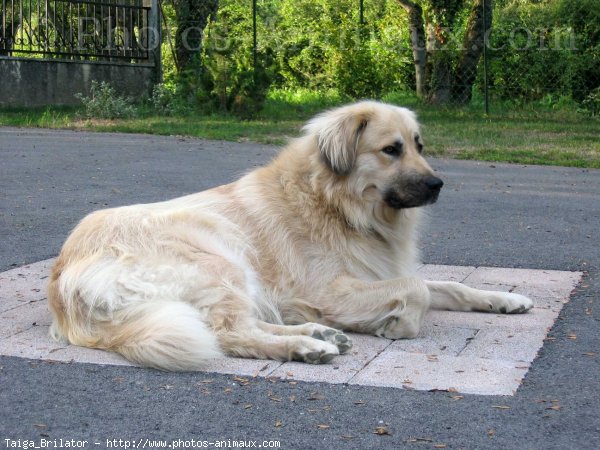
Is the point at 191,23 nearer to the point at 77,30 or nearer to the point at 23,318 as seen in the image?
the point at 77,30

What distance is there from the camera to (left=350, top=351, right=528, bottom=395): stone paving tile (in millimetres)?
3793

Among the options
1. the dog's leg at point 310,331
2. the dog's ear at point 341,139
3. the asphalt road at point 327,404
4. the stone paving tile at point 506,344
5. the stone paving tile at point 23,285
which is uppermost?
the dog's ear at point 341,139

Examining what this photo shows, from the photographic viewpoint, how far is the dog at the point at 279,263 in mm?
4230

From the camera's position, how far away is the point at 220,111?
1750 cm

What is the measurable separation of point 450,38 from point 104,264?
665 inches

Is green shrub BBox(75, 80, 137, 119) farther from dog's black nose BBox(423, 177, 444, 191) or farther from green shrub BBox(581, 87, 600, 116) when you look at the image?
dog's black nose BBox(423, 177, 444, 191)

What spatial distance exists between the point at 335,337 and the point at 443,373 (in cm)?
58

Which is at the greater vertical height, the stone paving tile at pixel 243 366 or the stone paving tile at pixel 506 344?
the stone paving tile at pixel 243 366

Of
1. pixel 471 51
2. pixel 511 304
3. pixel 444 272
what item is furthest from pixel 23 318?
pixel 471 51

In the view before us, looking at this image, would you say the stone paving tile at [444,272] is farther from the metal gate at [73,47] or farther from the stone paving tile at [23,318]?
the metal gate at [73,47]

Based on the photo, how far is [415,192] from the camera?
16.1 feet

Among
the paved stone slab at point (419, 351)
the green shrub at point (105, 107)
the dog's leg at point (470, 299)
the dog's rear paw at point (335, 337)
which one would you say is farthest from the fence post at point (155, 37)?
the dog's rear paw at point (335, 337)

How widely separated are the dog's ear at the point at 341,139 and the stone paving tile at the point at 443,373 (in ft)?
3.68

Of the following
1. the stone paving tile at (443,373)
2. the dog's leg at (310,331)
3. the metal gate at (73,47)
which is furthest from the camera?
the metal gate at (73,47)
